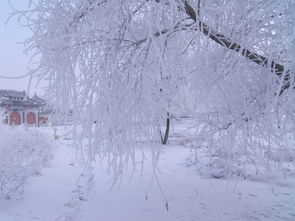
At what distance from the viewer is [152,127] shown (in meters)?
2.97

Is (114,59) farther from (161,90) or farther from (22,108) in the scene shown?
(22,108)

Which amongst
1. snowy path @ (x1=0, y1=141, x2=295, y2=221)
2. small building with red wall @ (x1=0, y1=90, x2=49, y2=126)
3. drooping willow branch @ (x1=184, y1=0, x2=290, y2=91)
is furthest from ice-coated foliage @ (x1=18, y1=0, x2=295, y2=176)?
small building with red wall @ (x1=0, y1=90, x2=49, y2=126)

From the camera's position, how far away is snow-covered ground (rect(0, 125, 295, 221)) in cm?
483

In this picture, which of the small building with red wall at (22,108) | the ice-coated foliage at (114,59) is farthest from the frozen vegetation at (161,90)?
the small building with red wall at (22,108)

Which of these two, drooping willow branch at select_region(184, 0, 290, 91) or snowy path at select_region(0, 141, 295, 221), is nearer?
drooping willow branch at select_region(184, 0, 290, 91)

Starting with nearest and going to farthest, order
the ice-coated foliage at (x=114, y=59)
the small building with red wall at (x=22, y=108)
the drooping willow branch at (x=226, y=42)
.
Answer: the ice-coated foliage at (x=114, y=59)
the drooping willow branch at (x=226, y=42)
the small building with red wall at (x=22, y=108)

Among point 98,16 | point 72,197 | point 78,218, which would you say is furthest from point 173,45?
point 72,197

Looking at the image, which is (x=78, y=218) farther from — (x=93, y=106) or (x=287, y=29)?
(x=287, y=29)

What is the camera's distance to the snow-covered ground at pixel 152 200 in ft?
15.9

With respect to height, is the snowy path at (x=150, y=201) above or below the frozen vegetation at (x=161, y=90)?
below

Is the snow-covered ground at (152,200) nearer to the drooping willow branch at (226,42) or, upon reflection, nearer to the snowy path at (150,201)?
the snowy path at (150,201)

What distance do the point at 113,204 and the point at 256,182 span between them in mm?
3826

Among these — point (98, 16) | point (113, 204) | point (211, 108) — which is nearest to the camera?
point (98, 16)

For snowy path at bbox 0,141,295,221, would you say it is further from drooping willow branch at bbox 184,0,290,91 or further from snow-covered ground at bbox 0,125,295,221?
drooping willow branch at bbox 184,0,290,91
